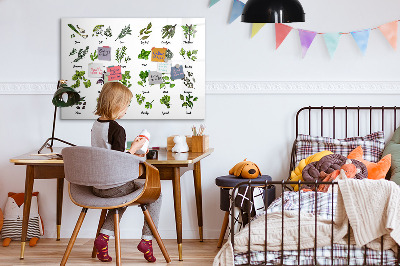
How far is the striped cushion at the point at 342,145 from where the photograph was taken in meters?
4.20

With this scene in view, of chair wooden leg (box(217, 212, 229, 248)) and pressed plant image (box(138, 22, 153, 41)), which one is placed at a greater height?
pressed plant image (box(138, 22, 153, 41))

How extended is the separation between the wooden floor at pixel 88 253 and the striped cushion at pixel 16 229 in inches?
2.3

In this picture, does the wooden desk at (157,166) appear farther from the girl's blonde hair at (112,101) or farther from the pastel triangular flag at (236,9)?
the pastel triangular flag at (236,9)

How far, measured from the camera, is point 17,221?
4.36 m

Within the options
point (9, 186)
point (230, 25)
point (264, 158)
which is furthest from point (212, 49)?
point (9, 186)

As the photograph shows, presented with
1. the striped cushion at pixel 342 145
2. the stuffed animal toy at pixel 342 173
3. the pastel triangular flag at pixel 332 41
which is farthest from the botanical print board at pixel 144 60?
the stuffed animal toy at pixel 342 173

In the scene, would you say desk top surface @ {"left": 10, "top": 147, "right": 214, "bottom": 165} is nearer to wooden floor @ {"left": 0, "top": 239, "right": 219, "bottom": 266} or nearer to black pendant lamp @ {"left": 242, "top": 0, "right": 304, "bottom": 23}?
wooden floor @ {"left": 0, "top": 239, "right": 219, "bottom": 266}

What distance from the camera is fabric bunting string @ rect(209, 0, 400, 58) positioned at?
4.34m

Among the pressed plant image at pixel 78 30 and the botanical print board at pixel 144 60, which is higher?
the pressed plant image at pixel 78 30

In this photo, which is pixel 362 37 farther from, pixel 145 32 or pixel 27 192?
pixel 27 192

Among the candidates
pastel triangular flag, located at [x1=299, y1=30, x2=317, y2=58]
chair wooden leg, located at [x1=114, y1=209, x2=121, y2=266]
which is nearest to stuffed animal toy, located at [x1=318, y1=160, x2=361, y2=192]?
pastel triangular flag, located at [x1=299, y1=30, x2=317, y2=58]

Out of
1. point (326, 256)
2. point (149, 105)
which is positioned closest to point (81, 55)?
point (149, 105)

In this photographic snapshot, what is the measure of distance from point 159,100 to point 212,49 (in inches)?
20.9

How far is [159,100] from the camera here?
445 cm
